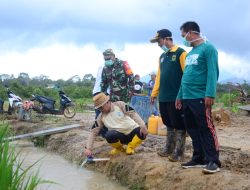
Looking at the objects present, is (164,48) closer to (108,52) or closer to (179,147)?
(179,147)

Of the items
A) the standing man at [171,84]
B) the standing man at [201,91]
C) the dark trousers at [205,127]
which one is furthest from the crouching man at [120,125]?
the dark trousers at [205,127]

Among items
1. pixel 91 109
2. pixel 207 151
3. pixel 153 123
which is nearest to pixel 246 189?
pixel 207 151

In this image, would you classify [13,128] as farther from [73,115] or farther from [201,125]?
[201,125]

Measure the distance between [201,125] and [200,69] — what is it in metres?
0.61

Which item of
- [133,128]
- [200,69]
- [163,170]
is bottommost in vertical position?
[163,170]

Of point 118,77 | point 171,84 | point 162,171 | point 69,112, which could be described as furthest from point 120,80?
point 69,112

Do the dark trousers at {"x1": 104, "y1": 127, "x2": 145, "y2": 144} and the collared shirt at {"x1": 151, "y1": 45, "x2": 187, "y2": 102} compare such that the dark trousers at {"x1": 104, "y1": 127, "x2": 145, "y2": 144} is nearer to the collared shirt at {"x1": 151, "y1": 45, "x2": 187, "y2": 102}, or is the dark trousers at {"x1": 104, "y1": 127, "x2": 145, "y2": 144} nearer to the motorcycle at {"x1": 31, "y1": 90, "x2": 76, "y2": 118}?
the collared shirt at {"x1": 151, "y1": 45, "x2": 187, "y2": 102}

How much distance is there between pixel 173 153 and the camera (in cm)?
607

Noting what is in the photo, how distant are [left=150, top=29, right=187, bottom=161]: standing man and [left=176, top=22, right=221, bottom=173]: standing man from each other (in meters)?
0.51

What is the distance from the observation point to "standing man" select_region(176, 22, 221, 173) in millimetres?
4984

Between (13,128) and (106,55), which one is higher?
(106,55)

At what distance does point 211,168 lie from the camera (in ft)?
16.5

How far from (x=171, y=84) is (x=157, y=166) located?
3.42ft

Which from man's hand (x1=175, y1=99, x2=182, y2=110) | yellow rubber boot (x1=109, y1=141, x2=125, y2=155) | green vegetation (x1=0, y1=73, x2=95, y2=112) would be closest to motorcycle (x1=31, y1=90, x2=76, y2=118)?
green vegetation (x1=0, y1=73, x2=95, y2=112)
